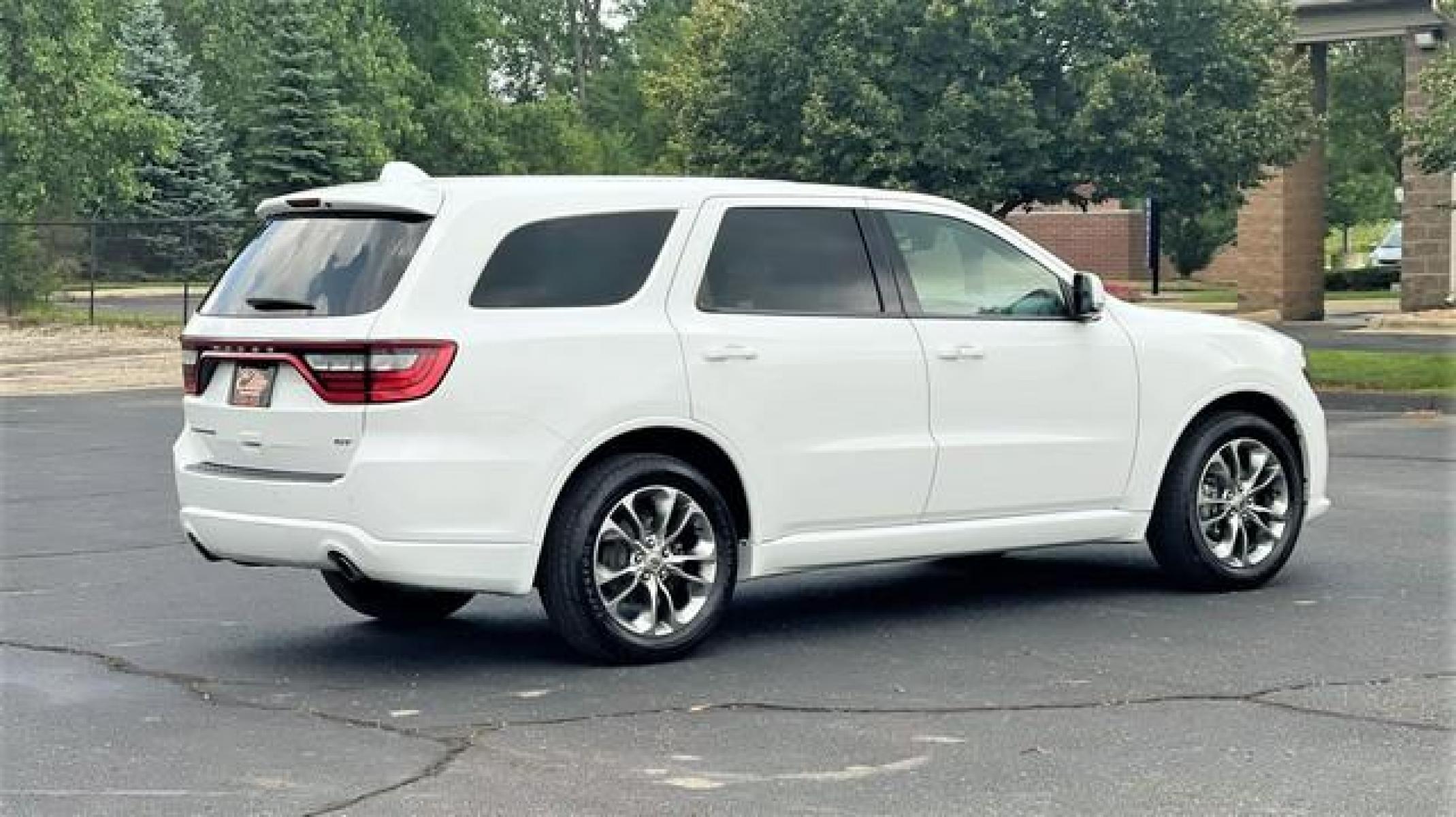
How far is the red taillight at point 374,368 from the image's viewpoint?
7891mm

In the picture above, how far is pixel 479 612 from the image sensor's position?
9.66 metres

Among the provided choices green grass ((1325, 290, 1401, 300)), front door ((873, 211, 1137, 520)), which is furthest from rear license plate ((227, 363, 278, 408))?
green grass ((1325, 290, 1401, 300))

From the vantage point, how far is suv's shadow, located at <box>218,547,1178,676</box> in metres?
8.57

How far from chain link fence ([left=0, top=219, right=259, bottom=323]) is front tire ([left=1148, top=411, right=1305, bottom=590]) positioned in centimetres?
3154

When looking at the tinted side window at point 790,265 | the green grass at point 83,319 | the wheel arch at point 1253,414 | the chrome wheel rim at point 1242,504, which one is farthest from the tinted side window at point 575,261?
the green grass at point 83,319

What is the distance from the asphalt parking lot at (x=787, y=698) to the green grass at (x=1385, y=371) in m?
11.0

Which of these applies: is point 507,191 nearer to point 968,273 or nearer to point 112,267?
point 968,273

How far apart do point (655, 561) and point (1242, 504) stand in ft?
9.95

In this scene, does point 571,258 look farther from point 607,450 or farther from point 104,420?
point 104,420

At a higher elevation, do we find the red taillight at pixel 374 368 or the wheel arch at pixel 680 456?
the red taillight at pixel 374 368

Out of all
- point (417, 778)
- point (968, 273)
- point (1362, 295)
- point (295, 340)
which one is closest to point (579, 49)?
point (1362, 295)

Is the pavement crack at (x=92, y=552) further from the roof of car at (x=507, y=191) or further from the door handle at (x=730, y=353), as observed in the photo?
the door handle at (x=730, y=353)

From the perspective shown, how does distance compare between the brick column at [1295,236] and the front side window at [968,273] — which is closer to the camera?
the front side window at [968,273]

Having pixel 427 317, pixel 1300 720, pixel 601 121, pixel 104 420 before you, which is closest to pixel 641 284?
pixel 427 317
